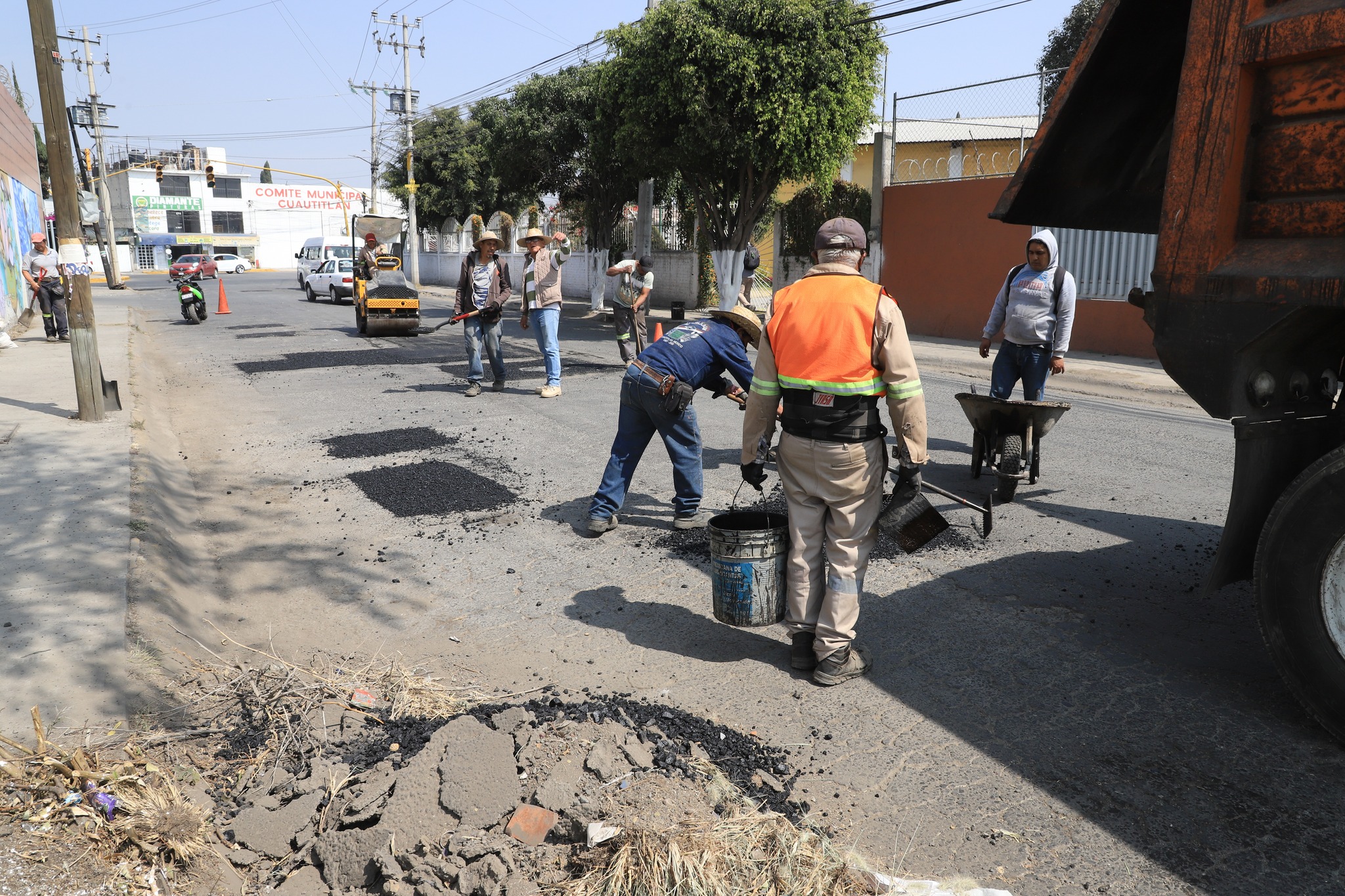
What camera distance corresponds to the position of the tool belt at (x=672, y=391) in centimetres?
536

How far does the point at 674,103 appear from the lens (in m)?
16.9

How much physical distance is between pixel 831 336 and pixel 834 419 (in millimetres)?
328

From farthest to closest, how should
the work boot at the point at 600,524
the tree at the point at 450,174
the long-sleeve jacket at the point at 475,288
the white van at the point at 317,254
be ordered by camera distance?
the tree at the point at 450,174 → the white van at the point at 317,254 → the long-sleeve jacket at the point at 475,288 → the work boot at the point at 600,524

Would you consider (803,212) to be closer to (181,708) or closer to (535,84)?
(535,84)

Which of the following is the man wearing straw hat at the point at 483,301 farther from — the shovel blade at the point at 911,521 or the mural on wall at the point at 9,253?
the mural on wall at the point at 9,253

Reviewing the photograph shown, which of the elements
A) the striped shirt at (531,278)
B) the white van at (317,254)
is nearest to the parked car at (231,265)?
the white van at (317,254)

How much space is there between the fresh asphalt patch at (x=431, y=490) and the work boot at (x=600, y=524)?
94 cm

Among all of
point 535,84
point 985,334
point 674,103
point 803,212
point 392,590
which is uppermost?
point 535,84

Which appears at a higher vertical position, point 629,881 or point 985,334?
point 985,334

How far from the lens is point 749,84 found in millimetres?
16312

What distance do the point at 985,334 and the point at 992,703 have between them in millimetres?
4477

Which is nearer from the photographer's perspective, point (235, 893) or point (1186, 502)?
point (235, 893)

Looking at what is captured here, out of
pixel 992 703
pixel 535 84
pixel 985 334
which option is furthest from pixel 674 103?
pixel 992 703

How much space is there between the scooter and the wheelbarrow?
19.2m
